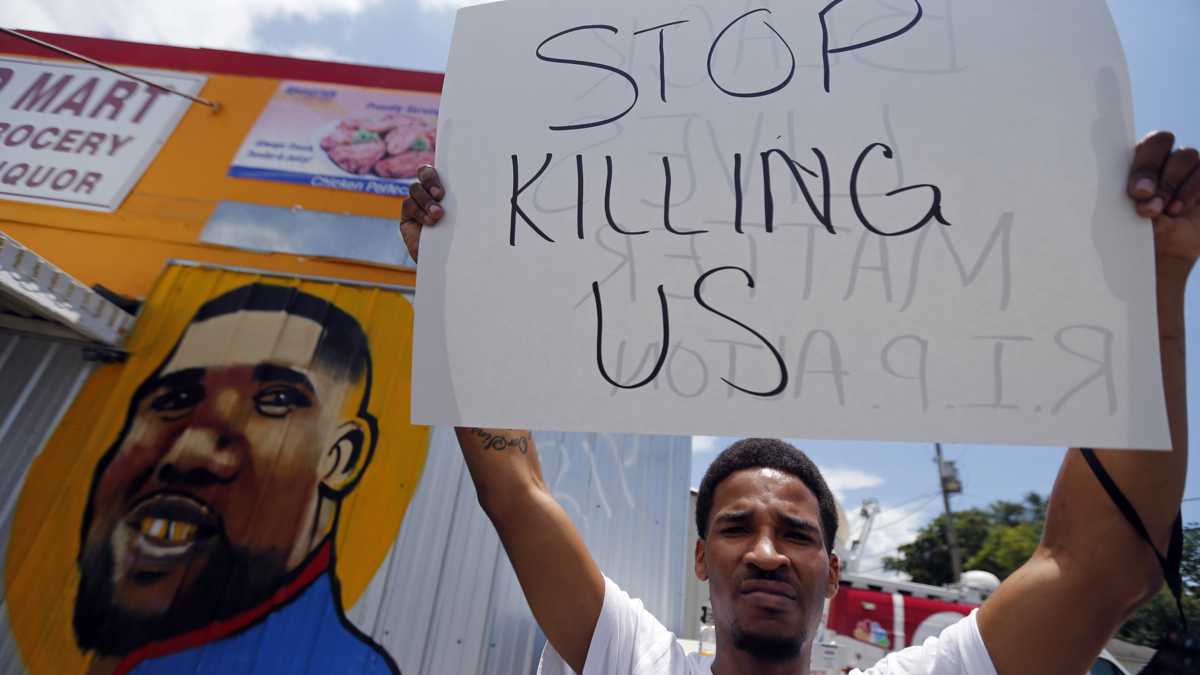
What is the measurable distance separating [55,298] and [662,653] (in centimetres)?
471

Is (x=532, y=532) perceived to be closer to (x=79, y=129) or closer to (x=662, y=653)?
(x=662, y=653)

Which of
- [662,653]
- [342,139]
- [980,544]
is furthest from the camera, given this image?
[980,544]

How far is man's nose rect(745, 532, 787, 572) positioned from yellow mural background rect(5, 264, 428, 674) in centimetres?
265

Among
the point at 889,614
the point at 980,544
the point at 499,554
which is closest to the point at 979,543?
the point at 980,544

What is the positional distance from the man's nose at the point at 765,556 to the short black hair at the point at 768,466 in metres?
0.27

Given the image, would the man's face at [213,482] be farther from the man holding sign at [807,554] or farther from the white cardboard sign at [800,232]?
the white cardboard sign at [800,232]

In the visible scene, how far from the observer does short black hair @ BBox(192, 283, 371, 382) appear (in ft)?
13.5

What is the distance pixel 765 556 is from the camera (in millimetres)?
1326

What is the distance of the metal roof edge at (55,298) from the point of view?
11.3 feet

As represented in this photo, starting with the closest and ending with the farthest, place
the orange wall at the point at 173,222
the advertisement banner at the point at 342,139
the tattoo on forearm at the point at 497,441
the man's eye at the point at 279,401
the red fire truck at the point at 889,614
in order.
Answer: the tattoo on forearm at the point at 497,441, the man's eye at the point at 279,401, the orange wall at the point at 173,222, the advertisement banner at the point at 342,139, the red fire truck at the point at 889,614

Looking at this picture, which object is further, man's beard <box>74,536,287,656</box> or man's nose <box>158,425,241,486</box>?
man's nose <box>158,425,241,486</box>

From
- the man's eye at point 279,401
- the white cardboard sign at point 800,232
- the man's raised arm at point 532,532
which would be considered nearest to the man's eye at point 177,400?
the man's eye at point 279,401

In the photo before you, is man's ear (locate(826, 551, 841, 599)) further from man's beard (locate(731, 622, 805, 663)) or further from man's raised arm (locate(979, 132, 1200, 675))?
man's raised arm (locate(979, 132, 1200, 675))

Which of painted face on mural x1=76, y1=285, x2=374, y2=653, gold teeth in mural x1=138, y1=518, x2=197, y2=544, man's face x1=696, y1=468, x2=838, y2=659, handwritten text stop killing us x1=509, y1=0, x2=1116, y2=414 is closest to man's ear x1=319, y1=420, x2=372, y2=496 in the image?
painted face on mural x1=76, y1=285, x2=374, y2=653
